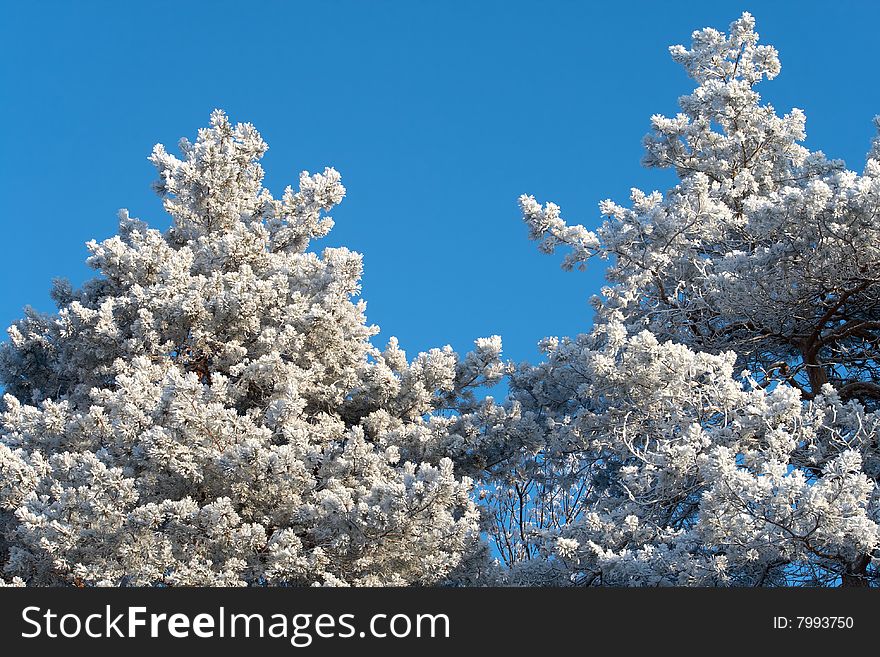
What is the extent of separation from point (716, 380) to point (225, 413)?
197 inches

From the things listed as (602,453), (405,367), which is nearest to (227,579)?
(405,367)

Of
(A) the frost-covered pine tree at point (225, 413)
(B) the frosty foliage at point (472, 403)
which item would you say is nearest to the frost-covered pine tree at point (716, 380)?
(B) the frosty foliage at point (472, 403)

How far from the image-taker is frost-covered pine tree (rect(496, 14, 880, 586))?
8773mm

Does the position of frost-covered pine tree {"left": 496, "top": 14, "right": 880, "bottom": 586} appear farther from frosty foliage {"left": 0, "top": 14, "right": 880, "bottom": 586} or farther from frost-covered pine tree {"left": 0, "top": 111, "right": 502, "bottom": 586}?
frost-covered pine tree {"left": 0, "top": 111, "right": 502, "bottom": 586}

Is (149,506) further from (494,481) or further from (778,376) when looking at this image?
(778,376)

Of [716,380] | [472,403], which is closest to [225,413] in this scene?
[472,403]

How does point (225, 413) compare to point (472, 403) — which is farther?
point (472, 403)

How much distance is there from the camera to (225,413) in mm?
10656

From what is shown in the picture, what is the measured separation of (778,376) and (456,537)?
499 centimetres

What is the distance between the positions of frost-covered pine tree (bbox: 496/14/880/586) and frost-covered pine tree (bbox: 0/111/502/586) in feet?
4.85

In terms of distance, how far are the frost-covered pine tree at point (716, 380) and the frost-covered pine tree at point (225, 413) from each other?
1.48 meters

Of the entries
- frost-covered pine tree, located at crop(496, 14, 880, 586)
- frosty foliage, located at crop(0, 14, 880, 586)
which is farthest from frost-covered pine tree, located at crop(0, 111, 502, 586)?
frost-covered pine tree, located at crop(496, 14, 880, 586)

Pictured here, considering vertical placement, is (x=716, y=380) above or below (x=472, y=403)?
below

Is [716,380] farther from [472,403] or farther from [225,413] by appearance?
[225,413]
